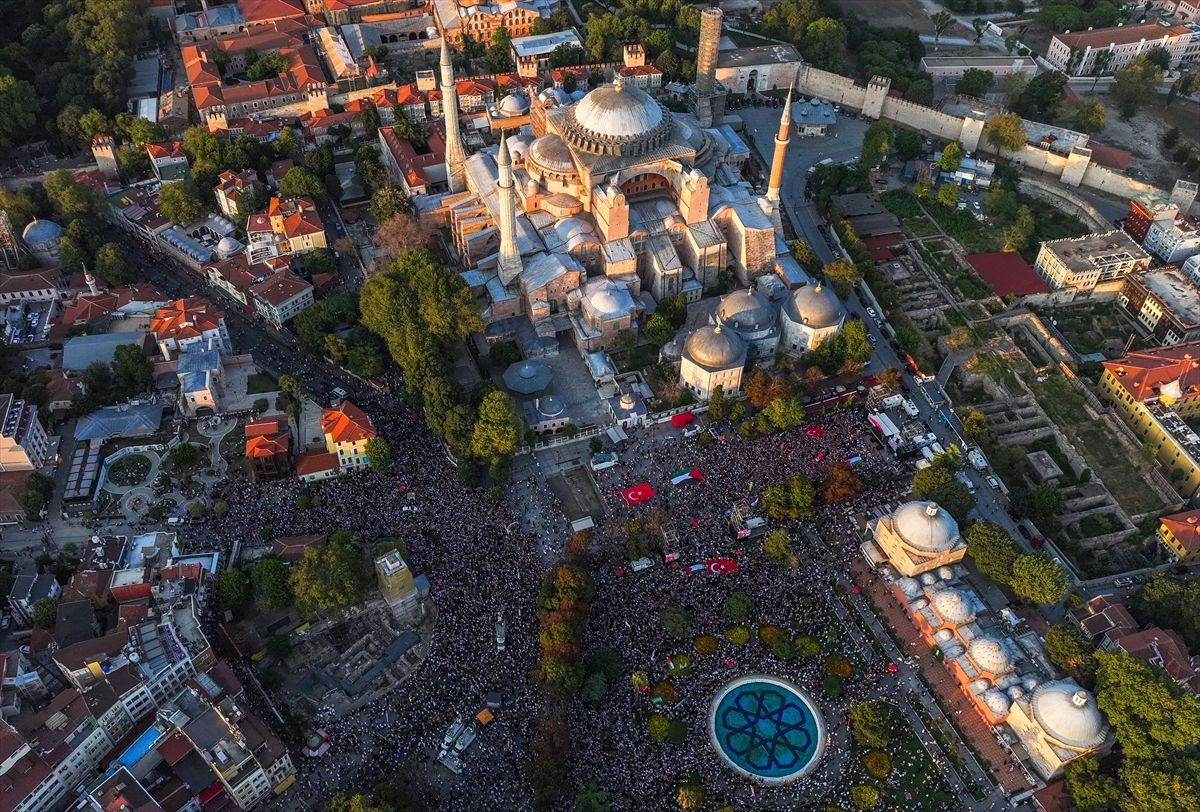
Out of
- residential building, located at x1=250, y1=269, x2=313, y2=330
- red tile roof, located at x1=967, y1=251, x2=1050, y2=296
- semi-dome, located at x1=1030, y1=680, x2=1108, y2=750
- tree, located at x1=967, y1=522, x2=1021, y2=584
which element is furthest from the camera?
red tile roof, located at x1=967, y1=251, x2=1050, y2=296

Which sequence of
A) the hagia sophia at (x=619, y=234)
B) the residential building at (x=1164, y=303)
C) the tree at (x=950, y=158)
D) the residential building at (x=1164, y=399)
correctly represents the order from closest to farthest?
the residential building at (x=1164, y=399)
the hagia sophia at (x=619, y=234)
the residential building at (x=1164, y=303)
the tree at (x=950, y=158)

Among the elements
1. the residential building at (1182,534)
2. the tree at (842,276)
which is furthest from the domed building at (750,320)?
the residential building at (1182,534)

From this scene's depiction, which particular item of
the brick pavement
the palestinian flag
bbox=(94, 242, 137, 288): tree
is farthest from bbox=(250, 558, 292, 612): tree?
bbox=(94, 242, 137, 288): tree

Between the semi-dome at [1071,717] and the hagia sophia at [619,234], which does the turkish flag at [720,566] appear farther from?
the semi-dome at [1071,717]

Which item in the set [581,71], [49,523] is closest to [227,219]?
[49,523]

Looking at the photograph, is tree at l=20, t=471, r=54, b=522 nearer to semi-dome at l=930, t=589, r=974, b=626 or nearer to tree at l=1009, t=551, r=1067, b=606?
semi-dome at l=930, t=589, r=974, b=626

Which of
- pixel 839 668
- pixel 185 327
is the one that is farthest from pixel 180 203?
pixel 839 668

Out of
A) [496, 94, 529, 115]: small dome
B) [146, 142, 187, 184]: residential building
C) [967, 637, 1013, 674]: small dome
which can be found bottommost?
[967, 637, 1013, 674]: small dome
